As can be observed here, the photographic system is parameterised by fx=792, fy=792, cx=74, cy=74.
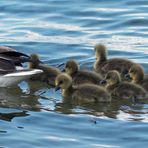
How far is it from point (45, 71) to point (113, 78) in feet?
4.68

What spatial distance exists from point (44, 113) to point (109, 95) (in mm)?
1010

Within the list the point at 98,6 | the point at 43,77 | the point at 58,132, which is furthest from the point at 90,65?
the point at 98,6

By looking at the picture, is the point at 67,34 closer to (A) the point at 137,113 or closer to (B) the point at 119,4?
(B) the point at 119,4

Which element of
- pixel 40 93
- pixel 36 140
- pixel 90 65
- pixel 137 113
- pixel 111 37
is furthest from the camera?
pixel 111 37

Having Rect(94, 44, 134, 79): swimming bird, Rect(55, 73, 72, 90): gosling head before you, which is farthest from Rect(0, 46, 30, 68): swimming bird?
Rect(94, 44, 134, 79): swimming bird

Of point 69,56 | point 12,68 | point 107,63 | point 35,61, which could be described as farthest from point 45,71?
point 69,56

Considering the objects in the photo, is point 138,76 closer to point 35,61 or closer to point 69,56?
point 35,61

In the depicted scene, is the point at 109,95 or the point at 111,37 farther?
the point at 111,37

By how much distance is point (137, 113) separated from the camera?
10.8 m

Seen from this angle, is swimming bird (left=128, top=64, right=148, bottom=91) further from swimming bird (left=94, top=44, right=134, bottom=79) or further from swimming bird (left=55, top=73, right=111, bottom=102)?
swimming bird (left=55, top=73, right=111, bottom=102)

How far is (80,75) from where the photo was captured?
39.3ft

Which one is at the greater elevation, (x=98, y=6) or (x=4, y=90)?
(x=98, y=6)

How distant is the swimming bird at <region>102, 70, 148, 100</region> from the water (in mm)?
129

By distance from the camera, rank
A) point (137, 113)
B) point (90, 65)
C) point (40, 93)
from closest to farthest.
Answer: point (137, 113) < point (40, 93) < point (90, 65)
